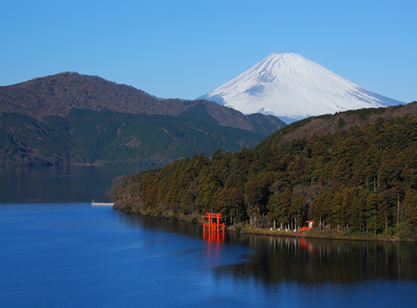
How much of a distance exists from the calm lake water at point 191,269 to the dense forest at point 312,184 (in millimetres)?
2367

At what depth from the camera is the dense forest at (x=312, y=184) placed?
4278 centimetres

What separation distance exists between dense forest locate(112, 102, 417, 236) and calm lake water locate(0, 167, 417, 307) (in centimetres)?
237

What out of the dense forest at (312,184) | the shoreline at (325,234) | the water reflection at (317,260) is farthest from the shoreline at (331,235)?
the water reflection at (317,260)

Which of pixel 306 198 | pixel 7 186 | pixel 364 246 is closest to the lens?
pixel 364 246

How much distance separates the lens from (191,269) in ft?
120

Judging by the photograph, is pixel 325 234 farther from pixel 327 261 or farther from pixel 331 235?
pixel 327 261

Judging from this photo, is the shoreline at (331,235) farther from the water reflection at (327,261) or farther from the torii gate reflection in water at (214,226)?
the torii gate reflection in water at (214,226)

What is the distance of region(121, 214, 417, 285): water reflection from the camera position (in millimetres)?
33969

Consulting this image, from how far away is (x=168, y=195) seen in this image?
192 ft

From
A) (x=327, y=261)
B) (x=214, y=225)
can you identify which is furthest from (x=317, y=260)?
(x=214, y=225)

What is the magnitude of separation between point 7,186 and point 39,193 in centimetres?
1647

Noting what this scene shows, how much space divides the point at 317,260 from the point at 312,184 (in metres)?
12.3

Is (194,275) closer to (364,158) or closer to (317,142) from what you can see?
(364,158)

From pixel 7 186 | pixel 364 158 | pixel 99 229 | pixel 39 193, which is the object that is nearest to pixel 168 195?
pixel 99 229
